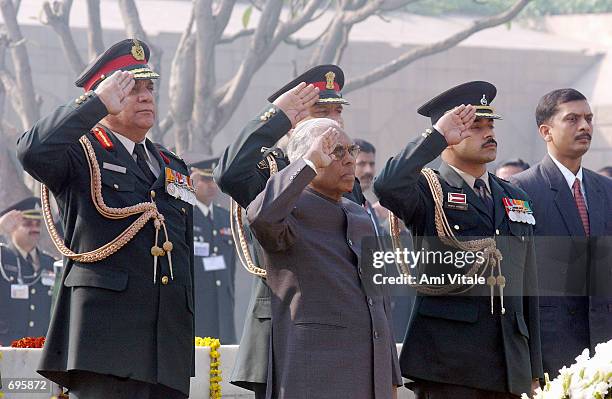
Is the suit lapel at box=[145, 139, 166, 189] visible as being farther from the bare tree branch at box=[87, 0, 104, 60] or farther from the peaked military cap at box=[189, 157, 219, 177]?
the bare tree branch at box=[87, 0, 104, 60]

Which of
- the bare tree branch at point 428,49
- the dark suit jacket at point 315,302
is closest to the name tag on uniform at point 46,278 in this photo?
the bare tree branch at point 428,49

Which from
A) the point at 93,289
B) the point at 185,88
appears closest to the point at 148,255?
the point at 93,289

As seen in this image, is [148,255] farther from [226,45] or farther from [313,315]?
[226,45]

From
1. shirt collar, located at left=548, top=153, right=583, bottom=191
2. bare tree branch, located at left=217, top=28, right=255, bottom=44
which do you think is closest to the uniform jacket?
bare tree branch, located at left=217, top=28, right=255, bottom=44

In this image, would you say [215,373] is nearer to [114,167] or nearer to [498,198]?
[114,167]

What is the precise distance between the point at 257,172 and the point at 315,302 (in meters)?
0.92

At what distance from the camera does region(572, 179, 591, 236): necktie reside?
7.41 metres

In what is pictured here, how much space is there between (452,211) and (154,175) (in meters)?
1.49

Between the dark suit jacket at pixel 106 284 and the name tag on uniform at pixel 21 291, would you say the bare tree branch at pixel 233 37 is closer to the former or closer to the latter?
the name tag on uniform at pixel 21 291

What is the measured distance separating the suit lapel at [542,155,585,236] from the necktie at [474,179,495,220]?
2.55 feet

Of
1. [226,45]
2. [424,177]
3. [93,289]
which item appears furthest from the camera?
[226,45]

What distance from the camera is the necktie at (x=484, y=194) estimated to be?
22.1 ft

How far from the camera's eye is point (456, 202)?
6.65m

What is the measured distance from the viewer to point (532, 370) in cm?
661
